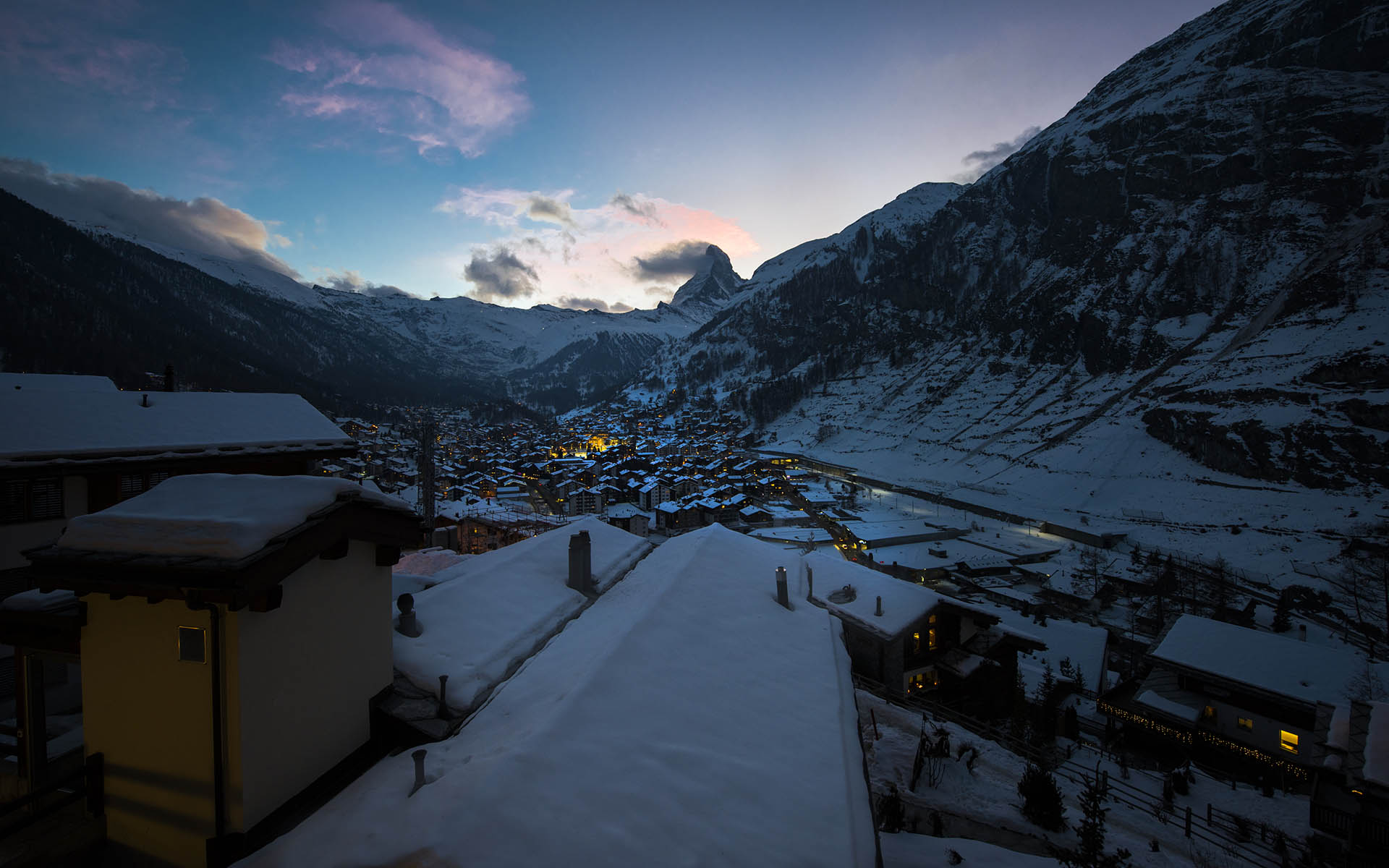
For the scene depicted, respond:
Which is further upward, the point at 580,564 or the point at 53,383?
the point at 53,383

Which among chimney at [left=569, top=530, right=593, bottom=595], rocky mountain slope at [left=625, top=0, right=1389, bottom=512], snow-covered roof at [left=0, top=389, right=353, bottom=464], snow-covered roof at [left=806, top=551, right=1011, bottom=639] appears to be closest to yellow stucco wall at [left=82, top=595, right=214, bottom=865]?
chimney at [left=569, top=530, right=593, bottom=595]

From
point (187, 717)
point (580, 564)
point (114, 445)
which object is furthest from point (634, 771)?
point (114, 445)

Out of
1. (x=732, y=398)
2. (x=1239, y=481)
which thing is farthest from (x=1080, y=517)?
(x=732, y=398)

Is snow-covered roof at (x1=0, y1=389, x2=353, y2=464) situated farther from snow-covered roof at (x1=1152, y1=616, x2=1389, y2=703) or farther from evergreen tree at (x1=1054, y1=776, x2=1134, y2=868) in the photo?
snow-covered roof at (x1=1152, y1=616, x2=1389, y2=703)

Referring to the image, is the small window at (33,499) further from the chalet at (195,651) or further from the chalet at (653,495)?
the chalet at (653,495)

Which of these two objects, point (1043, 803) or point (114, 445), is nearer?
point (114, 445)

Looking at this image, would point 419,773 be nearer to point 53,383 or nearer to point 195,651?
point 195,651

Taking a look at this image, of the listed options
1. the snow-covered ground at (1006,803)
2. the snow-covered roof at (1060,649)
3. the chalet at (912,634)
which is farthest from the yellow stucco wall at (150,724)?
the snow-covered roof at (1060,649)
